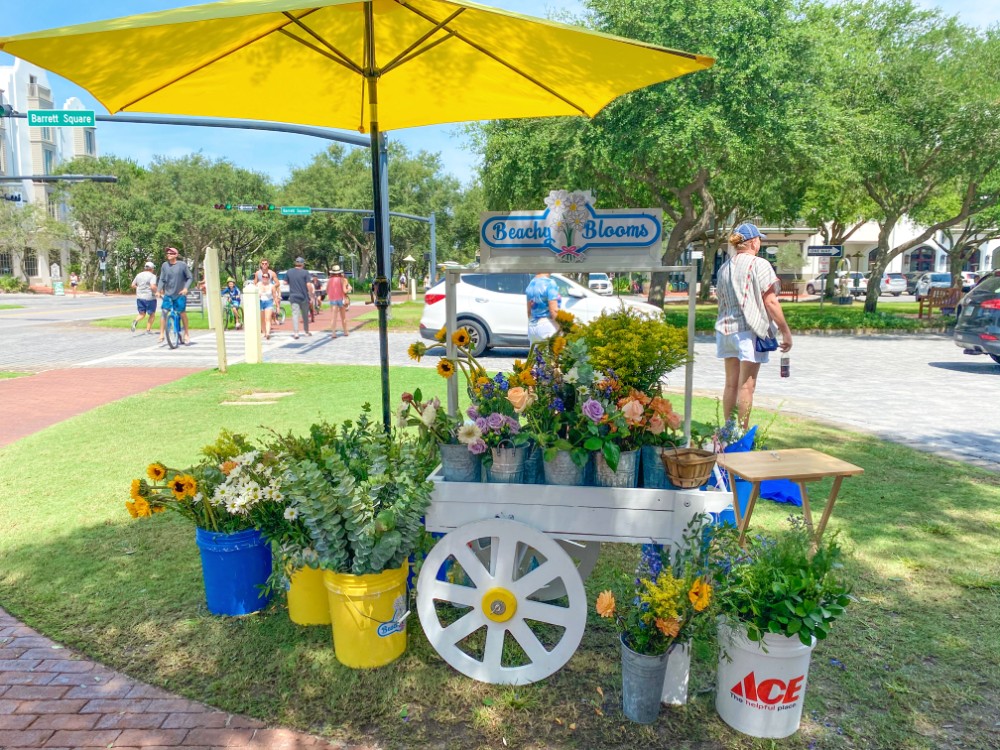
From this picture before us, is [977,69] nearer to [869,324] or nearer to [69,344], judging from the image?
[869,324]

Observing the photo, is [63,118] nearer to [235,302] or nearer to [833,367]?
[235,302]

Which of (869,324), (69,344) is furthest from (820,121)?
(69,344)

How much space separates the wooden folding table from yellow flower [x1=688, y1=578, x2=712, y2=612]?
2.35 feet

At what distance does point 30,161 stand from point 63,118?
57.4m

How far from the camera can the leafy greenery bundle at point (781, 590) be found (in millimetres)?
2633

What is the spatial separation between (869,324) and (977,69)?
682cm

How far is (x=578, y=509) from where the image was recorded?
9.86 feet

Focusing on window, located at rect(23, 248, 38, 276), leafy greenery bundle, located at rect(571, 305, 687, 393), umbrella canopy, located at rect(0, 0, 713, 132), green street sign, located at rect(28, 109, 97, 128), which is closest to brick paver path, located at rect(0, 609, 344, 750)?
leafy greenery bundle, located at rect(571, 305, 687, 393)

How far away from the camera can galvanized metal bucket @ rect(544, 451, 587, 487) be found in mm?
2992

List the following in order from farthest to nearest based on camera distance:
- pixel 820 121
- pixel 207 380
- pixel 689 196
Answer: pixel 689 196, pixel 820 121, pixel 207 380

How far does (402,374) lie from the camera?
11.0 meters

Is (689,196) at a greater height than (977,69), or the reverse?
(977,69)

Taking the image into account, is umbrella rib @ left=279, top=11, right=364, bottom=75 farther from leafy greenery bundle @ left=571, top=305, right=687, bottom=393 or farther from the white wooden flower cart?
leafy greenery bundle @ left=571, top=305, right=687, bottom=393

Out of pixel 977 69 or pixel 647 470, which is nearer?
pixel 647 470
